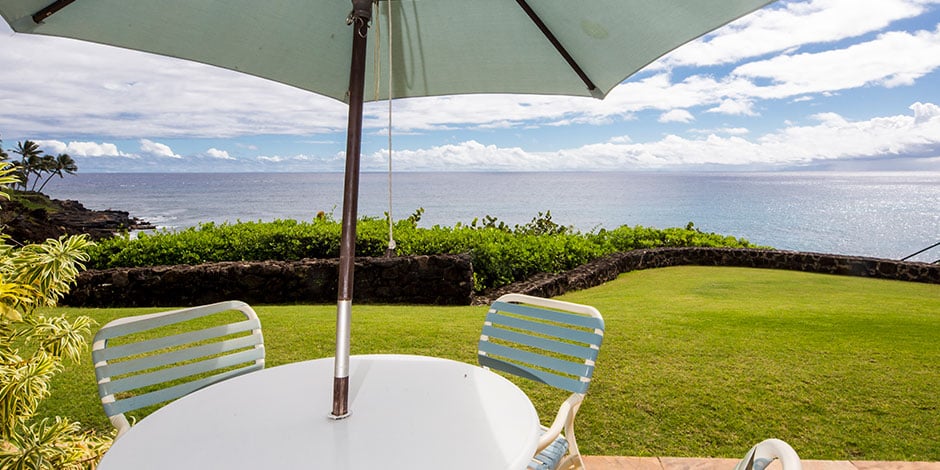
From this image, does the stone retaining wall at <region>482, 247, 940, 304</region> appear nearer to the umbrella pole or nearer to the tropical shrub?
the tropical shrub

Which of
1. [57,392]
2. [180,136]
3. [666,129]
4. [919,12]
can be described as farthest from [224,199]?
[919,12]

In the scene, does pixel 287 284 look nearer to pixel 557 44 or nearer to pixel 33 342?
pixel 33 342

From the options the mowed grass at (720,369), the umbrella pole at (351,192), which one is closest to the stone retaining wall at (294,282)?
the mowed grass at (720,369)

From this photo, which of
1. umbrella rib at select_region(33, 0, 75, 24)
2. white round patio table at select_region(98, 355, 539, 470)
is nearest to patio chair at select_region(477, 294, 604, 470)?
white round patio table at select_region(98, 355, 539, 470)

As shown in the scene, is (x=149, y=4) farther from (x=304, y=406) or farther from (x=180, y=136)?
(x=180, y=136)

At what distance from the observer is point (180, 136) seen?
6838cm

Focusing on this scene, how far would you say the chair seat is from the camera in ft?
5.70

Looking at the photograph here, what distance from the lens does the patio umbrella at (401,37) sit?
1666mm

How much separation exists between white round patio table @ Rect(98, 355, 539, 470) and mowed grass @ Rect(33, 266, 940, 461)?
5.36 feet

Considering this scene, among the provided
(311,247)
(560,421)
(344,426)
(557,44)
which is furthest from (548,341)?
(311,247)

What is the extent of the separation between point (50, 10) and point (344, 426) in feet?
5.40

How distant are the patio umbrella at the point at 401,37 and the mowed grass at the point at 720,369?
78.3 inches

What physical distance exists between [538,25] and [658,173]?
485 ft

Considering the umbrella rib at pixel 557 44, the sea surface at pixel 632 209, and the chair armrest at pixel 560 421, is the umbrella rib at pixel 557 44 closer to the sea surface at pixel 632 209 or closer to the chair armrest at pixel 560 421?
the chair armrest at pixel 560 421
